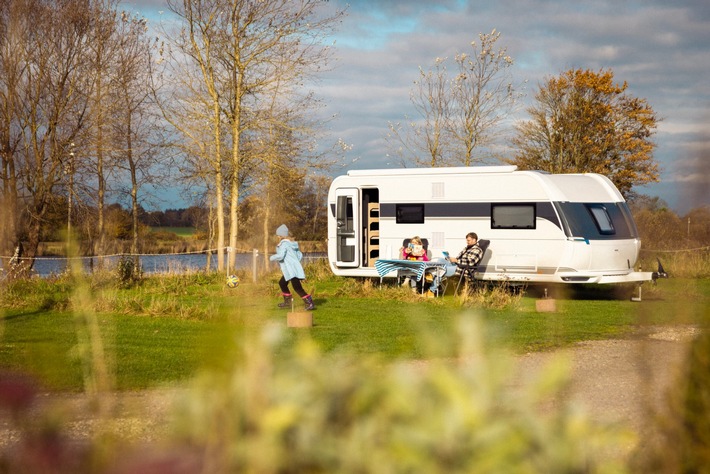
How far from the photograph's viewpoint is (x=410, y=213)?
1798 centimetres

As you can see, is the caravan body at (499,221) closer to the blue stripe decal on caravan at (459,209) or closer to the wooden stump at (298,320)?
the blue stripe decal on caravan at (459,209)

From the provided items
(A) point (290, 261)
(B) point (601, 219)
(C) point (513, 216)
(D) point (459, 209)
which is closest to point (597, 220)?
(B) point (601, 219)

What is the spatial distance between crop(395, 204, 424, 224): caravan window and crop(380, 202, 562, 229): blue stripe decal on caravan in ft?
0.36

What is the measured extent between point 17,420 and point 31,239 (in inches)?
848

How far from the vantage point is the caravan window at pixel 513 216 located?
16500mm

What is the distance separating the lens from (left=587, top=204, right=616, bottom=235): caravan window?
645 inches

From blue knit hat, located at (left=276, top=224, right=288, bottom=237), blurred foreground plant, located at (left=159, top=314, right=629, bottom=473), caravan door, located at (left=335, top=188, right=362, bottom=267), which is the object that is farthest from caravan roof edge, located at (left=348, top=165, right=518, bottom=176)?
blurred foreground plant, located at (left=159, top=314, right=629, bottom=473)

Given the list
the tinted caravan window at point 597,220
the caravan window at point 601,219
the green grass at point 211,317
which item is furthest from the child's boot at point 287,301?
the caravan window at point 601,219

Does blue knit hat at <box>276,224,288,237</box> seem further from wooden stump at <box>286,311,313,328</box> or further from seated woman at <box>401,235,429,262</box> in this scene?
seated woman at <box>401,235,429,262</box>

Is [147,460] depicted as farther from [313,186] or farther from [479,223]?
[313,186]

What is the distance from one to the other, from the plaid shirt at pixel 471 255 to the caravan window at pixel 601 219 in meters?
2.40

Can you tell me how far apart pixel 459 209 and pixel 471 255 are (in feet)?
5.32

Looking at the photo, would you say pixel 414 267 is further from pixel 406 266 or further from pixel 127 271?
pixel 127 271

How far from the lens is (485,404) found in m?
1.40
